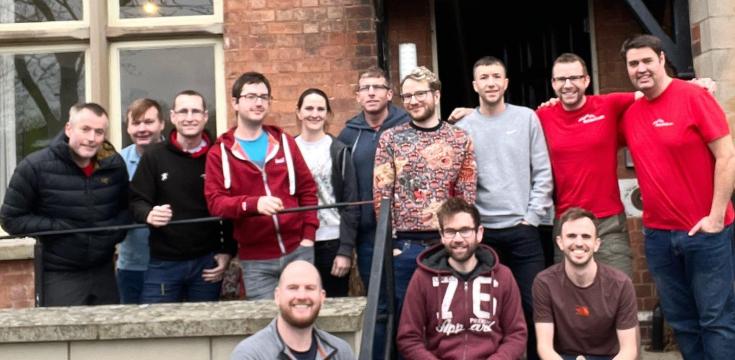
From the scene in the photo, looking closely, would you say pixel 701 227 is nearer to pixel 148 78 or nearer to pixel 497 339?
pixel 497 339

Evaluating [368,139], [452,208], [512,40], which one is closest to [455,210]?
[452,208]

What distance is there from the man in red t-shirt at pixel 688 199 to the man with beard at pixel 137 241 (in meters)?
2.62

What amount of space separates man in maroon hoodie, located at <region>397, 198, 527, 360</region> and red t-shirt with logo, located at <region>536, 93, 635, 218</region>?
641 millimetres

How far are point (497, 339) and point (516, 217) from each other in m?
0.67

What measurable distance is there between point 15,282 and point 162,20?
2.17 metres

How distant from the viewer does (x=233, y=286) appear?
255 inches

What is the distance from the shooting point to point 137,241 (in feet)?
17.3

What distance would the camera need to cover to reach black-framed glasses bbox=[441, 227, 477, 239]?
4246 millimetres

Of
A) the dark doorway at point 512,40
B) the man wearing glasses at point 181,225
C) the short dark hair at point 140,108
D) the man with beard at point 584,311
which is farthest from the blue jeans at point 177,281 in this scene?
the dark doorway at point 512,40

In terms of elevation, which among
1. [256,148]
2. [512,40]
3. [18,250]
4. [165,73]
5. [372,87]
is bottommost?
[18,250]

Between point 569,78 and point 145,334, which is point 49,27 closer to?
point 145,334

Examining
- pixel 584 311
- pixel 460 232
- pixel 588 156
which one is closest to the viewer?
pixel 460 232

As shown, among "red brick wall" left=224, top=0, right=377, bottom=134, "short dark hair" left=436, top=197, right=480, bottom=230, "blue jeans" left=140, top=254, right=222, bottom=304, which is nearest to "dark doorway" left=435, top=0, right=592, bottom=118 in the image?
"red brick wall" left=224, top=0, right=377, bottom=134

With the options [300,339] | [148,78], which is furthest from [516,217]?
[148,78]
